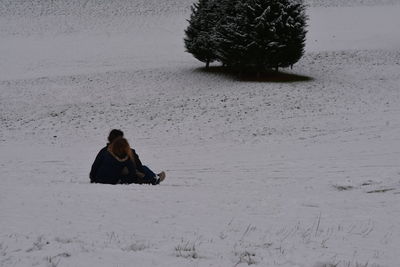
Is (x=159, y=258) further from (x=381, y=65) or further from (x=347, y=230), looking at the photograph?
(x=381, y=65)

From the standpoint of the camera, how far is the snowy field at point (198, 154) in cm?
509

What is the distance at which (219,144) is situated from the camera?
51.3 feet

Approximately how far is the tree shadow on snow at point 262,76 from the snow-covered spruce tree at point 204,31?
3.82 feet

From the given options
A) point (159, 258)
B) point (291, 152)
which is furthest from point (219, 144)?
point (159, 258)

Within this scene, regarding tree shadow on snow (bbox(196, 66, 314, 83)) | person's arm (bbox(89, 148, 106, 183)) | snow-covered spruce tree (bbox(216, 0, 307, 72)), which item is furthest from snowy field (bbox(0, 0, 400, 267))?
snow-covered spruce tree (bbox(216, 0, 307, 72))

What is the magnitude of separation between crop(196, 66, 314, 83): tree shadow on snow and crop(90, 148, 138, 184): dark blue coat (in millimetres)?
18223

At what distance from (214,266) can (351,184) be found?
5.22 metres

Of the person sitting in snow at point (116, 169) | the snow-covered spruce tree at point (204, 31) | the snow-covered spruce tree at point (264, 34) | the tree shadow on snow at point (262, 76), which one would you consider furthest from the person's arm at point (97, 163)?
the snow-covered spruce tree at point (204, 31)

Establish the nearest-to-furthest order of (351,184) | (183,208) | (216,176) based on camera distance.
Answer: (183,208) → (351,184) → (216,176)

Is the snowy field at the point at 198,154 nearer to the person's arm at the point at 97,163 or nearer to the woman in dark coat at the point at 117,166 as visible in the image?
the person's arm at the point at 97,163

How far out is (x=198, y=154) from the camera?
46.9ft

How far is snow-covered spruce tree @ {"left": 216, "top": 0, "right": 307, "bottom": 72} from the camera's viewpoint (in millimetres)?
26062

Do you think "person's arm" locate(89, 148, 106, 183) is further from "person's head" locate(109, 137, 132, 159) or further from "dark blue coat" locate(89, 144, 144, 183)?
"person's head" locate(109, 137, 132, 159)

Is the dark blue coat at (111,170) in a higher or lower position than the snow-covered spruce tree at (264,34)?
lower
